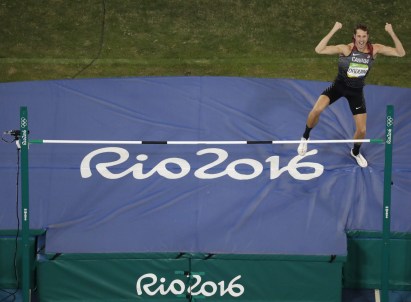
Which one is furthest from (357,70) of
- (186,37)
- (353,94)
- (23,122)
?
(186,37)

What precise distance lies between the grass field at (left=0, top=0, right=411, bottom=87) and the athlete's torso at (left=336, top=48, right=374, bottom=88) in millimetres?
3268

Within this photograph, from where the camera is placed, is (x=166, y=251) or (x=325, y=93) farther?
(x=325, y=93)

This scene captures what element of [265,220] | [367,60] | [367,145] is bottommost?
[265,220]

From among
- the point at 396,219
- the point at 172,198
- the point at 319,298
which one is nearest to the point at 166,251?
the point at 172,198

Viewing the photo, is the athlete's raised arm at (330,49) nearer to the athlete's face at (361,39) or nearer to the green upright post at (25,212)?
the athlete's face at (361,39)

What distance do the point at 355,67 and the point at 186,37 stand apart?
4.66m

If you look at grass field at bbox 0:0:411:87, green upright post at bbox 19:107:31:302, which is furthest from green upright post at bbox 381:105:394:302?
grass field at bbox 0:0:411:87

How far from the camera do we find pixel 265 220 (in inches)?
371

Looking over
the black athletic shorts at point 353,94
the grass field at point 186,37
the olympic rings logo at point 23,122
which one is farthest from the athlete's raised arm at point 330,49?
the grass field at point 186,37

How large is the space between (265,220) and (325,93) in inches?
66.7

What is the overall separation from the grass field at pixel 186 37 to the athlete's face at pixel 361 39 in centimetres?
343

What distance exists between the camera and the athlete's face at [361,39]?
973 cm

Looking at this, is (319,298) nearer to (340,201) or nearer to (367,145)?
(340,201)

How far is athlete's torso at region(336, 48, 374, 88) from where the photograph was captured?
9.87m
